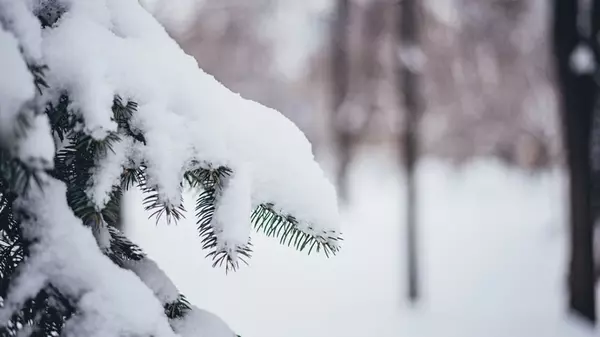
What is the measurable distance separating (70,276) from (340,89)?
12277 mm

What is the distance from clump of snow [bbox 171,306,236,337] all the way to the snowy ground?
9.95ft

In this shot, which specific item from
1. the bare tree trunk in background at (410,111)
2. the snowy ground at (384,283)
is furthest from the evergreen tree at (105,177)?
the bare tree trunk in background at (410,111)

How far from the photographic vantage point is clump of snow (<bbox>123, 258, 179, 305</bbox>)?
1353mm

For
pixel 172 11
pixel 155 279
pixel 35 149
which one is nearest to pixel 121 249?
pixel 155 279

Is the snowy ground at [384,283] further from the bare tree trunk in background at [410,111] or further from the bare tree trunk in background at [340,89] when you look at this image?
the bare tree trunk in background at [340,89]

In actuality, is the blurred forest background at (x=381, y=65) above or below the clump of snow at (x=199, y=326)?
above

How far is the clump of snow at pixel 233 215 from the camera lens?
1.18 m

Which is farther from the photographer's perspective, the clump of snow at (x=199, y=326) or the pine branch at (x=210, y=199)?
the clump of snow at (x=199, y=326)

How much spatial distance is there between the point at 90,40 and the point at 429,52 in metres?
15.8

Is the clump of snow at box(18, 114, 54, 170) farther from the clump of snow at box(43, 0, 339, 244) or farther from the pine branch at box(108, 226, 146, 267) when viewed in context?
the pine branch at box(108, 226, 146, 267)

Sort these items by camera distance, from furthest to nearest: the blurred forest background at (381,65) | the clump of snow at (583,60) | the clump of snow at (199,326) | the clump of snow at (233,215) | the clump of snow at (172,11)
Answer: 1. the blurred forest background at (381,65)
2. the clump of snow at (172,11)
3. the clump of snow at (583,60)
4. the clump of snow at (199,326)
5. the clump of snow at (233,215)

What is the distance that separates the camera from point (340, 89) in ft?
43.1

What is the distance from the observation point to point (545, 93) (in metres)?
15.2

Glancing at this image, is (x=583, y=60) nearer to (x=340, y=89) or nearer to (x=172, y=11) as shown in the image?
(x=172, y=11)
